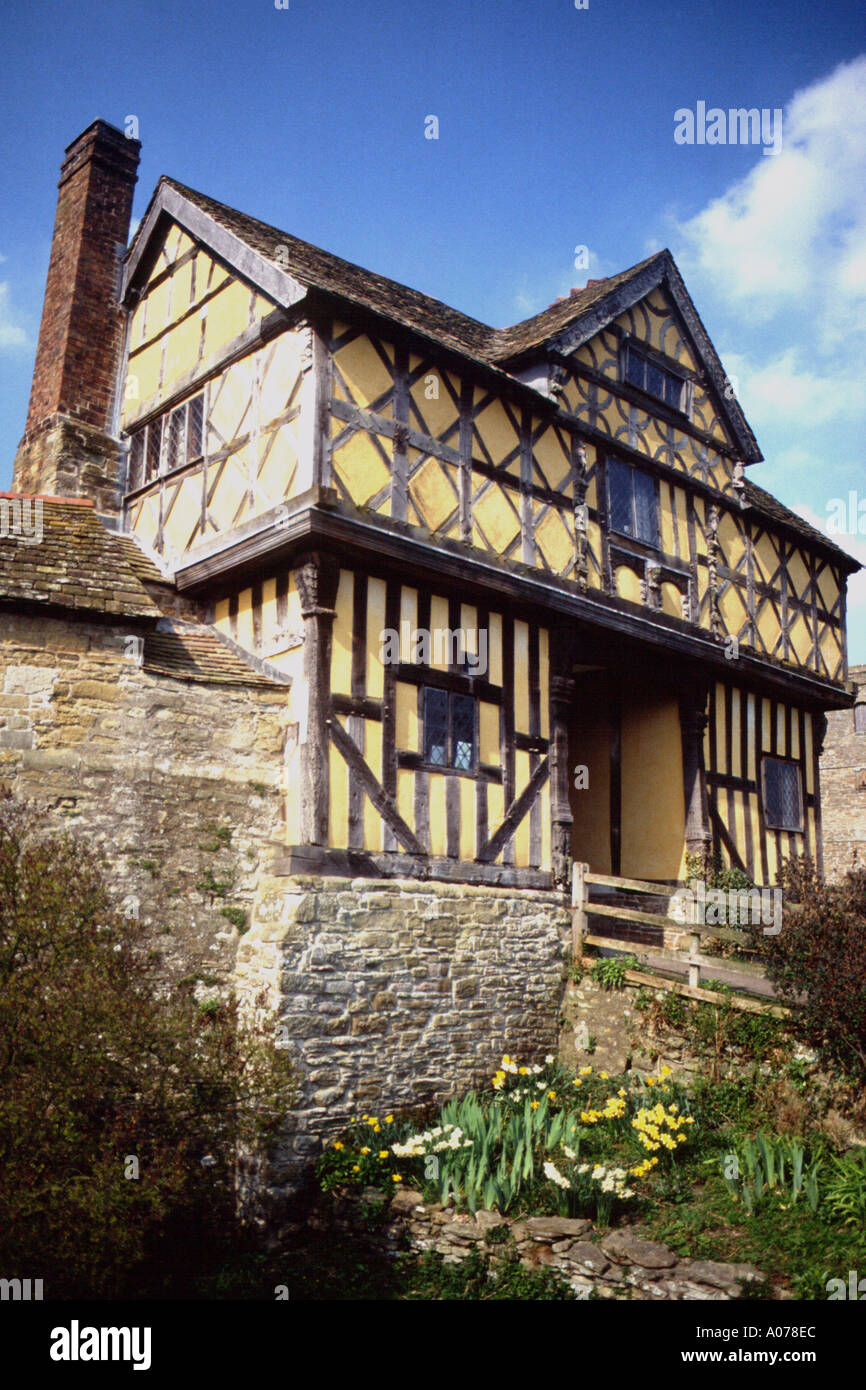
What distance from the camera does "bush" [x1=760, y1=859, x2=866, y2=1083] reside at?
7.89 m

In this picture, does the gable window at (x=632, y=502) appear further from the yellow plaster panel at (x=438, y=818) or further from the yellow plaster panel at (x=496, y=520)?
the yellow plaster panel at (x=438, y=818)

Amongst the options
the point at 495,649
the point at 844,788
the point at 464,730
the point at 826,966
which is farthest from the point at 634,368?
the point at 844,788

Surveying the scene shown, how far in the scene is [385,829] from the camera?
393 inches

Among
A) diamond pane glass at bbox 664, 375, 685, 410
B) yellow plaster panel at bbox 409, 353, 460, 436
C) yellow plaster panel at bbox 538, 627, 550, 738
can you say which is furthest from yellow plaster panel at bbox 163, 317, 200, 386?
diamond pane glass at bbox 664, 375, 685, 410

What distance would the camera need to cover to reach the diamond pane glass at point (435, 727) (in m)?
10.6

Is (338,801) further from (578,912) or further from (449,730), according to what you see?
(578,912)

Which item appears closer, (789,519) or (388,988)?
(388,988)

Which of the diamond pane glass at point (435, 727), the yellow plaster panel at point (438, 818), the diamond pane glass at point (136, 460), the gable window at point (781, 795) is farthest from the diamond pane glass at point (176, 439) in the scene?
the gable window at point (781, 795)

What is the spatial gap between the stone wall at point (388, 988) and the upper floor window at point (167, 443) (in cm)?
524

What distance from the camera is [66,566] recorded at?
9.60m

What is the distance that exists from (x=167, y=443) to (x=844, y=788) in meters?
17.2

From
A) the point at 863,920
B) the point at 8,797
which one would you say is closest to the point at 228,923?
the point at 8,797
